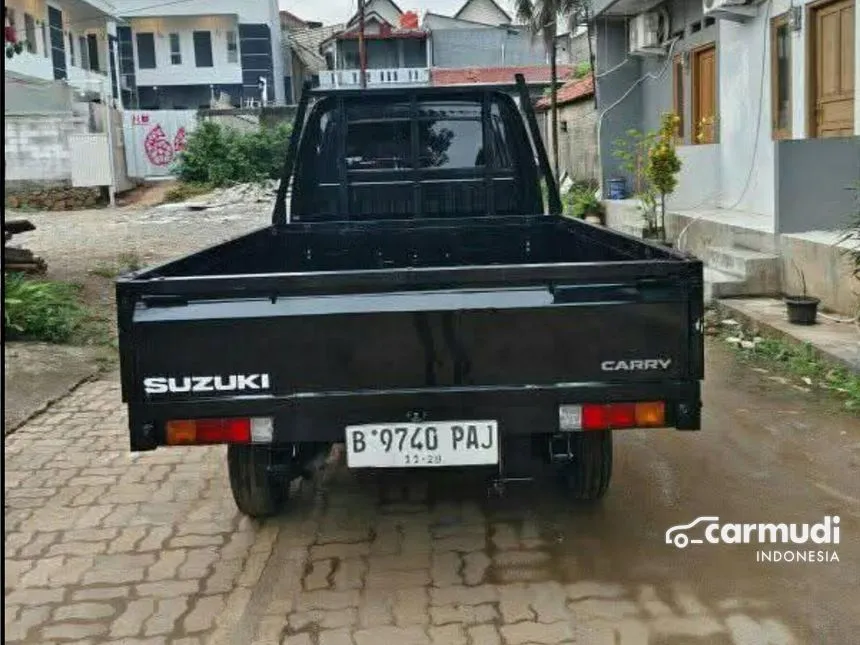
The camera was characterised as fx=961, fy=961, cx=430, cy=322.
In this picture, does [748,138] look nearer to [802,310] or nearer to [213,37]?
[802,310]

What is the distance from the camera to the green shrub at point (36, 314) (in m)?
8.29

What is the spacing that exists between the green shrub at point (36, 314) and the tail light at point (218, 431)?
5064 mm

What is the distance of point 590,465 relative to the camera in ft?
13.7

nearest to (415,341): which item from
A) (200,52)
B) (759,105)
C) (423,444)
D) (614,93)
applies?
(423,444)

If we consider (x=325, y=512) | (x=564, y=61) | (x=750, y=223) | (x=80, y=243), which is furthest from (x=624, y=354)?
(x=564, y=61)

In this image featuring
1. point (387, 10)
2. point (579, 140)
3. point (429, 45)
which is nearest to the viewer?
point (579, 140)

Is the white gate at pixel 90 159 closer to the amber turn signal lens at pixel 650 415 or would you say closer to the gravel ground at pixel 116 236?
the gravel ground at pixel 116 236

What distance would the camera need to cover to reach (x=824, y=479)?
467cm

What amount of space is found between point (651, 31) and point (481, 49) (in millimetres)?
29445

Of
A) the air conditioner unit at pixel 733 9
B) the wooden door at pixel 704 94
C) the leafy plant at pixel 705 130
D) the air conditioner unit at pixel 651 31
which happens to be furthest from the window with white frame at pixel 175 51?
the air conditioner unit at pixel 733 9

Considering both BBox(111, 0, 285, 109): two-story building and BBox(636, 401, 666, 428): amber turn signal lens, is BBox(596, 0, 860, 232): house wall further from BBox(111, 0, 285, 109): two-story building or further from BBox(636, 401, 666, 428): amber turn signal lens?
BBox(111, 0, 285, 109): two-story building

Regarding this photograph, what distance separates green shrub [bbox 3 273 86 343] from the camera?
8.29 metres

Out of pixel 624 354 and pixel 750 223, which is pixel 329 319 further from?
pixel 750 223

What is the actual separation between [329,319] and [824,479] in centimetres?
274
